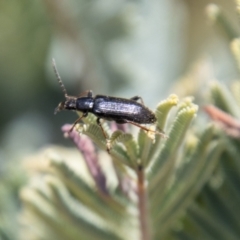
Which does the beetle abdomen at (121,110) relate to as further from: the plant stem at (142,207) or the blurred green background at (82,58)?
the blurred green background at (82,58)

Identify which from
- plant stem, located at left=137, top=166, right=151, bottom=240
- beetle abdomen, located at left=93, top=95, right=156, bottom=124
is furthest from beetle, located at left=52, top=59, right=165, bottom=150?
plant stem, located at left=137, top=166, right=151, bottom=240

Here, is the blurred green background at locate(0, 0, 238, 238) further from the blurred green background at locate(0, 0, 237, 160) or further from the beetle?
the beetle

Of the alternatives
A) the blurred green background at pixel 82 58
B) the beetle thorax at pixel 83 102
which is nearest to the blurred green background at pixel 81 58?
the blurred green background at pixel 82 58

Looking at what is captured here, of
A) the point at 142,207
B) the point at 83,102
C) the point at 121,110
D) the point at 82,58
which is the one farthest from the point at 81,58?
the point at 142,207

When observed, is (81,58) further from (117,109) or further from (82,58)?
(117,109)

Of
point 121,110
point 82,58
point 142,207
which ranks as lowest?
point 142,207
